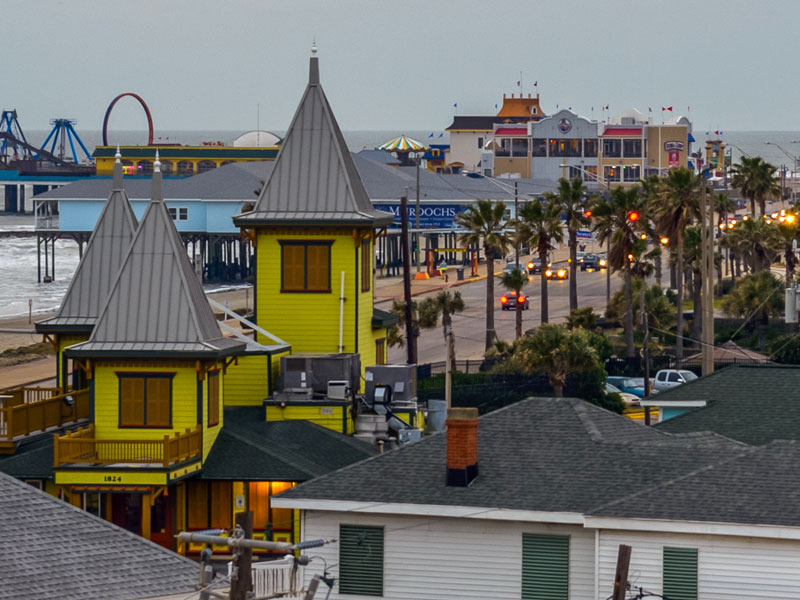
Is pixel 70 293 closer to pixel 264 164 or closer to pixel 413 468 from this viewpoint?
pixel 413 468

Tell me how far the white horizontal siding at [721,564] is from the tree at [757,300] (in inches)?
2327

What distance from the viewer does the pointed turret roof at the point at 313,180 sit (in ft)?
144

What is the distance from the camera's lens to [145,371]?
37375 millimetres

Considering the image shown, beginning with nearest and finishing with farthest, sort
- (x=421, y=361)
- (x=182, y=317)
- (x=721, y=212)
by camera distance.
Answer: (x=182, y=317), (x=421, y=361), (x=721, y=212)

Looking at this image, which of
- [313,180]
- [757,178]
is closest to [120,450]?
[313,180]

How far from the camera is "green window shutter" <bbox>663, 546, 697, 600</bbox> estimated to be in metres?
26.8

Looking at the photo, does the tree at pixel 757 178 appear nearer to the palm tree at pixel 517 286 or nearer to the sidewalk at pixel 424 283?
the sidewalk at pixel 424 283

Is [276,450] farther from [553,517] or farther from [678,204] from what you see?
[678,204]

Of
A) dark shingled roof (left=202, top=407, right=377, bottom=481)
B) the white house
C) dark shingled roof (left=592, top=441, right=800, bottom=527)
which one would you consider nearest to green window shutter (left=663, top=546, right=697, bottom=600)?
the white house

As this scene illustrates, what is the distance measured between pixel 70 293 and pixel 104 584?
19.9 metres

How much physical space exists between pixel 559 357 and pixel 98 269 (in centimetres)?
2553

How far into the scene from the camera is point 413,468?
30172 mm

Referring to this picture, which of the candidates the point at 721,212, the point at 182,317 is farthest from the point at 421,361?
the point at 182,317

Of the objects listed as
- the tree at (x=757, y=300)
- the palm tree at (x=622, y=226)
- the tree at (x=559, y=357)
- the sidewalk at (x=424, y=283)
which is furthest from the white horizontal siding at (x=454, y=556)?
the sidewalk at (x=424, y=283)
